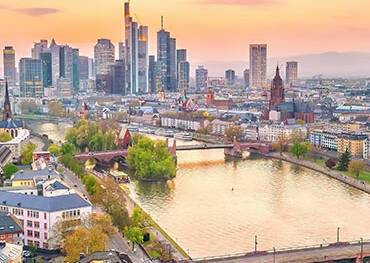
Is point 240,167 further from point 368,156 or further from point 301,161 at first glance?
point 368,156

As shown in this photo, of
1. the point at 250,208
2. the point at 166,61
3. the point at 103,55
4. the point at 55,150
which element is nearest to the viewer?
the point at 250,208

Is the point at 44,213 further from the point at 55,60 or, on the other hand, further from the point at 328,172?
the point at 55,60

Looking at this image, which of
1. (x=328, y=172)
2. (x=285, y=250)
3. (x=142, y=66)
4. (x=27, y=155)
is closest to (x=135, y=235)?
(x=285, y=250)

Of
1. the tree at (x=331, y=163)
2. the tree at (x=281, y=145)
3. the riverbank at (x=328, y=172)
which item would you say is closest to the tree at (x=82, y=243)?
the riverbank at (x=328, y=172)

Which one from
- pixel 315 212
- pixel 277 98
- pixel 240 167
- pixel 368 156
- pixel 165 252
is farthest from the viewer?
pixel 277 98

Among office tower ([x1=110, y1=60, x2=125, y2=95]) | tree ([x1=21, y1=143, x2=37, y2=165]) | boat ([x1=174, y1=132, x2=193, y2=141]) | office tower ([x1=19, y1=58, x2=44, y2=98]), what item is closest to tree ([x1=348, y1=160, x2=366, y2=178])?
tree ([x1=21, y1=143, x2=37, y2=165])

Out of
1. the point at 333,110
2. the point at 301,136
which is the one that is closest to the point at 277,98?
the point at 333,110
